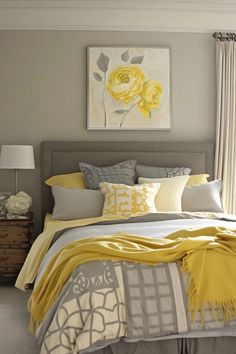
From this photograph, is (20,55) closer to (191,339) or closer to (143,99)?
(143,99)

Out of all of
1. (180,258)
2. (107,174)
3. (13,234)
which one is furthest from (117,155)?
(180,258)

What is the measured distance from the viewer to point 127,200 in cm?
466

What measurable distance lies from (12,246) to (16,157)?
84 cm

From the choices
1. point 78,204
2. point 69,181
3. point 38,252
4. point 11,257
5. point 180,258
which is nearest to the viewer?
point 180,258

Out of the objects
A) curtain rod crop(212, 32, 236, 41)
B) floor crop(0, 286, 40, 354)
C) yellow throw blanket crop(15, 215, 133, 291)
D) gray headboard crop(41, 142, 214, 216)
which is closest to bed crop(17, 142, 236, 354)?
floor crop(0, 286, 40, 354)

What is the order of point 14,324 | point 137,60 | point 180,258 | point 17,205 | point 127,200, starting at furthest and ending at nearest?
point 137,60
point 17,205
point 127,200
point 14,324
point 180,258

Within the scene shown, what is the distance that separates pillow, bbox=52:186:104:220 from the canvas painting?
956mm

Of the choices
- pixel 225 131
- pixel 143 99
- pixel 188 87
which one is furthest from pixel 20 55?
pixel 225 131

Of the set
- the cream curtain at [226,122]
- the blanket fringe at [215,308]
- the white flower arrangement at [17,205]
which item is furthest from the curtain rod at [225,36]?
the blanket fringe at [215,308]

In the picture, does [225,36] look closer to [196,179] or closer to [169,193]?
[196,179]

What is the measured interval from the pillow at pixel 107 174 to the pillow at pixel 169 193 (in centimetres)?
16

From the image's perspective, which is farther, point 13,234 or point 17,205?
point 17,205

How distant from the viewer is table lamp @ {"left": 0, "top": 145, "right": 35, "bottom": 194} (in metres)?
5.13

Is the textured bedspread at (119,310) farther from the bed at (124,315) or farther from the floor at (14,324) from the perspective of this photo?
the floor at (14,324)
